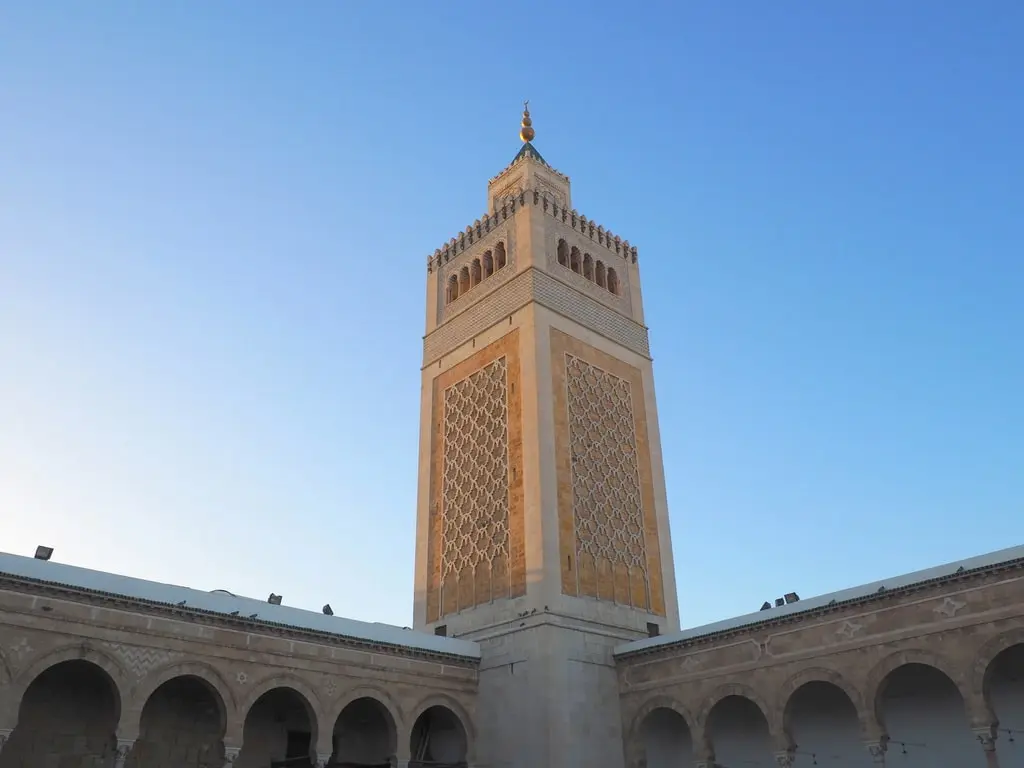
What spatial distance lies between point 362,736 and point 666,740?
4.51m

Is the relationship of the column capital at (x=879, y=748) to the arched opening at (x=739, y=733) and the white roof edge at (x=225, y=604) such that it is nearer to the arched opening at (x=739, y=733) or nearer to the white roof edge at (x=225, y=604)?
the arched opening at (x=739, y=733)

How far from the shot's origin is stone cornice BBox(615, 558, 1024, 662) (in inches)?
350

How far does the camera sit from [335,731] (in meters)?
12.5

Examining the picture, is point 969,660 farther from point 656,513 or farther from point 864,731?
point 656,513

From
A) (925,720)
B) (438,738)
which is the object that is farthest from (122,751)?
(925,720)

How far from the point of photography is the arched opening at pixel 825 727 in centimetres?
1065

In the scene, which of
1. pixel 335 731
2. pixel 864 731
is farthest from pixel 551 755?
pixel 864 731

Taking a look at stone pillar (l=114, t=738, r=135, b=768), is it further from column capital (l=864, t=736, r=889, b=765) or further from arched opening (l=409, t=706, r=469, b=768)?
column capital (l=864, t=736, r=889, b=765)

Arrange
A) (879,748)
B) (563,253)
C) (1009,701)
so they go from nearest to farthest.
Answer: (879,748) < (1009,701) < (563,253)

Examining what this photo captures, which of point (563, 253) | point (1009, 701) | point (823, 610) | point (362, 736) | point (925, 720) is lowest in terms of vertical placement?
point (925, 720)

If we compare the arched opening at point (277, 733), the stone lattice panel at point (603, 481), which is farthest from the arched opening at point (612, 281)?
the arched opening at point (277, 733)

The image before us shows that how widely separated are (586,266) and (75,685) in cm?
1108

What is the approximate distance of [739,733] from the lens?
11789 millimetres

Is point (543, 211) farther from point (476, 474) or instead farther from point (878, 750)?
point (878, 750)
